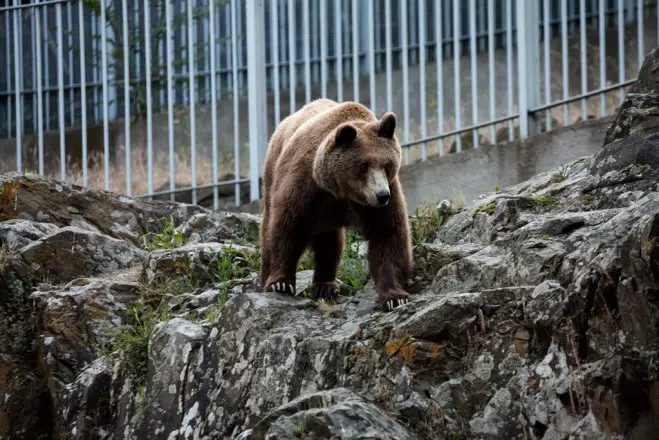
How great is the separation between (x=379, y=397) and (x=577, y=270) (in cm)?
117

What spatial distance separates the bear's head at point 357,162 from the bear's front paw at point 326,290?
607mm

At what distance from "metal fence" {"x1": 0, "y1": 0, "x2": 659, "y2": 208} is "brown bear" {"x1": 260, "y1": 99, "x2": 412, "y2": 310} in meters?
3.86

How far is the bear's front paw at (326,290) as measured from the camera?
6859 mm

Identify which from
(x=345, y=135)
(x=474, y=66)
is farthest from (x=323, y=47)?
(x=345, y=135)

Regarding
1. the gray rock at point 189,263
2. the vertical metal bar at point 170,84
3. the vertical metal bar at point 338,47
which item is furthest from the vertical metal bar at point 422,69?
the gray rock at point 189,263

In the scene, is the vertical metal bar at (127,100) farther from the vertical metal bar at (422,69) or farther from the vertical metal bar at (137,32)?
the vertical metal bar at (422,69)

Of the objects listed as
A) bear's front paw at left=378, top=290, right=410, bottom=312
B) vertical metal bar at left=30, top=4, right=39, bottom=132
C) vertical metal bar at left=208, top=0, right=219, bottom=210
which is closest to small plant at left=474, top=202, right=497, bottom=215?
bear's front paw at left=378, top=290, right=410, bottom=312

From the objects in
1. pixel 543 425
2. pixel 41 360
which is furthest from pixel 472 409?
pixel 41 360

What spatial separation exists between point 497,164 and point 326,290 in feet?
13.0

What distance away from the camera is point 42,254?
8.03m

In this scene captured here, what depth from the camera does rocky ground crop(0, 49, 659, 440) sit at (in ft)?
15.9

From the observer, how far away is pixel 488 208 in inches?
293

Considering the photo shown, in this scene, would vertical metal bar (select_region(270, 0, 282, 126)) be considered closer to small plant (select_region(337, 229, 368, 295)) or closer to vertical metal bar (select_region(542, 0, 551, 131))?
vertical metal bar (select_region(542, 0, 551, 131))

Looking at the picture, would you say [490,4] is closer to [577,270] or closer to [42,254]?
[42,254]
